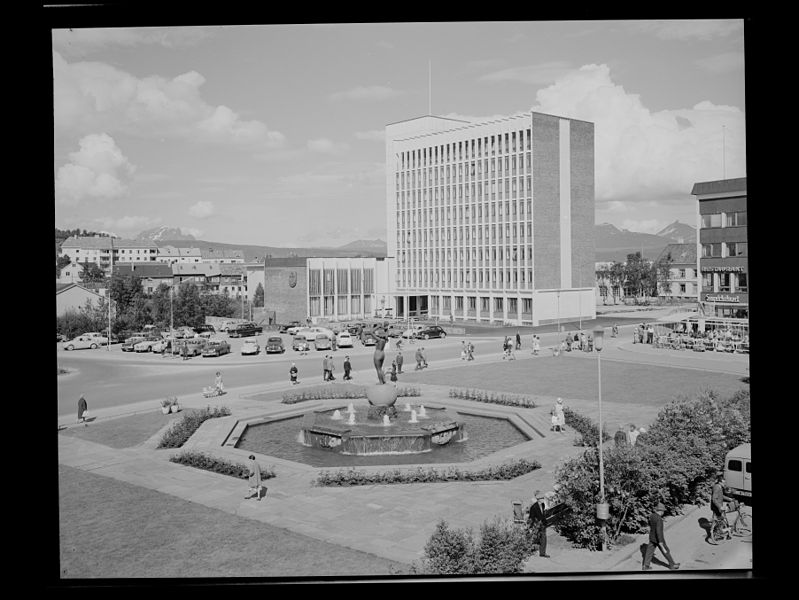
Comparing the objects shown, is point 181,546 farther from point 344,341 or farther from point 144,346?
point 344,341

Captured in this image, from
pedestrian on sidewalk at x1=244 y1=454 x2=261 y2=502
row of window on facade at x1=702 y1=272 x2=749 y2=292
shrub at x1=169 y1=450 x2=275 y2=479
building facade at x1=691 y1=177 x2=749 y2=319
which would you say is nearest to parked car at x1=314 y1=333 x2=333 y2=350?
building facade at x1=691 y1=177 x2=749 y2=319

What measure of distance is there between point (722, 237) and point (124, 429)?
25813 millimetres

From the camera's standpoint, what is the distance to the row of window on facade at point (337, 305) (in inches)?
1902

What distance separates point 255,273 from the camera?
1988 inches

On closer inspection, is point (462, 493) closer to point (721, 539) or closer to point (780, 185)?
point (721, 539)

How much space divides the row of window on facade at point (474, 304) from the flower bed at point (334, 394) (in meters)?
26.0

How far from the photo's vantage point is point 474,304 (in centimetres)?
4941

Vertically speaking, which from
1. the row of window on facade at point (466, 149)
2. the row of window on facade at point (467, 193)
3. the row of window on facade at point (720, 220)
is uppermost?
the row of window on facade at point (466, 149)

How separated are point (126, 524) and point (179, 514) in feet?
2.30

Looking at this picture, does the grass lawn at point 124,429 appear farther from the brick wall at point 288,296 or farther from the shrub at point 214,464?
the brick wall at point 288,296

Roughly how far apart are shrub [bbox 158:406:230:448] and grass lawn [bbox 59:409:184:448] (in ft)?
1.56

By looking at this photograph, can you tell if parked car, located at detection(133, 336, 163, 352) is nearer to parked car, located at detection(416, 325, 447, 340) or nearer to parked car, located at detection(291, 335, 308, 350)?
parked car, located at detection(291, 335, 308, 350)

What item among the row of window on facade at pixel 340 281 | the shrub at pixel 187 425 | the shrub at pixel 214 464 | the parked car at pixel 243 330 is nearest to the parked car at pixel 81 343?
the parked car at pixel 243 330

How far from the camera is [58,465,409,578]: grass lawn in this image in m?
7.87
